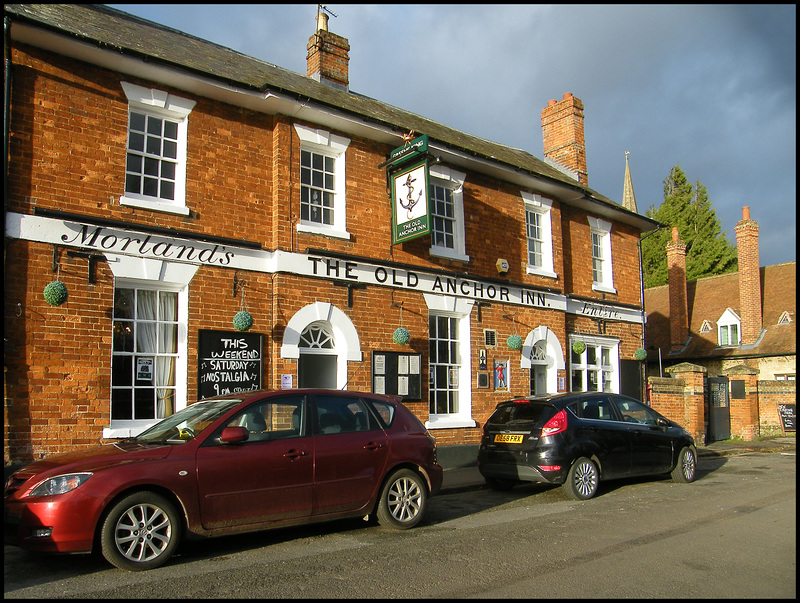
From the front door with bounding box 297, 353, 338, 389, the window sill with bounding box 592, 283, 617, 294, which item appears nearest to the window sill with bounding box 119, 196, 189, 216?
the front door with bounding box 297, 353, 338, 389

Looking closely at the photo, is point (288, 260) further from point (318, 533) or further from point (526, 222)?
point (526, 222)

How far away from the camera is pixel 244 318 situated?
412 inches

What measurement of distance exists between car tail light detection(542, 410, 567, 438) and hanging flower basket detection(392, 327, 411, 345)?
3.55 metres

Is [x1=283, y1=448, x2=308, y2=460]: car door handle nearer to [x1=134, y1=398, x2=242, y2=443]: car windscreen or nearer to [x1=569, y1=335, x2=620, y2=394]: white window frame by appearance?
[x1=134, y1=398, x2=242, y2=443]: car windscreen

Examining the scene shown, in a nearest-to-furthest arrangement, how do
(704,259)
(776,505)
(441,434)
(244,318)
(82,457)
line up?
(82,457), (776,505), (244,318), (441,434), (704,259)

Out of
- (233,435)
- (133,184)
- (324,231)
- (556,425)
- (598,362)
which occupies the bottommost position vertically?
(556,425)

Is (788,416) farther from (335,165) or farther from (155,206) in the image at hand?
(155,206)

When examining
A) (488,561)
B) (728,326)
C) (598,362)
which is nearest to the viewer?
(488,561)

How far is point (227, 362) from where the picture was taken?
10.5m

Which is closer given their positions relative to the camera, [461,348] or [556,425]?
[556,425]

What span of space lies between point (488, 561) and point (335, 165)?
824 cm

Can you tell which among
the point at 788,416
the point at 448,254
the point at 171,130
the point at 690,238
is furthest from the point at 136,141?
the point at 690,238

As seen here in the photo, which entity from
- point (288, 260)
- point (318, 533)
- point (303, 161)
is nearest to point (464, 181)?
point (303, 161)

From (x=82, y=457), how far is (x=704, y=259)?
4177 cm
